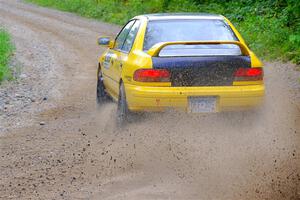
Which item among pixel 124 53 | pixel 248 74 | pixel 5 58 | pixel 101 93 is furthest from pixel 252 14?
pixel 248 74

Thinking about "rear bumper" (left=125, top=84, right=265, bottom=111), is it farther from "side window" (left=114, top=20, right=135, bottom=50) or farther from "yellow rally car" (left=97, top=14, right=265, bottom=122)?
"side window" (left=114, top=20, right=135, bottom=50)

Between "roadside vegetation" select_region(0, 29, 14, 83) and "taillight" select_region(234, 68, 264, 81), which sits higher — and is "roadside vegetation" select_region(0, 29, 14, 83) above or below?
below

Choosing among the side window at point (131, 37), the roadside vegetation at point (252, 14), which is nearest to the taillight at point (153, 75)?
the side window at point (131, 37)

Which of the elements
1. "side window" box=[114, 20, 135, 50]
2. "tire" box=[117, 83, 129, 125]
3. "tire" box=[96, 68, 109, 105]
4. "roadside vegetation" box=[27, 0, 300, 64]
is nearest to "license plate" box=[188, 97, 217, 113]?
"tire" box=[117, 83, 129, 125]

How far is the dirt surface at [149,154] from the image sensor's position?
220 inches

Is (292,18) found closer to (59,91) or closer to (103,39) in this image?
(59,91)

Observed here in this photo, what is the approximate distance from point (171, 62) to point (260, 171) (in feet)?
5.90

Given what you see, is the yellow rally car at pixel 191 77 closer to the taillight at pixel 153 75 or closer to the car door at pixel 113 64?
the taillight at pixel 153 75

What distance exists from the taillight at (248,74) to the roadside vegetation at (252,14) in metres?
4.25

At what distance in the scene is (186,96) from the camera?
6.93 metres

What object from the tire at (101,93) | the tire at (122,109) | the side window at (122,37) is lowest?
the tire at (101,93)

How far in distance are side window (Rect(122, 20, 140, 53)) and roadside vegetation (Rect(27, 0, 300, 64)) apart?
13.0ft

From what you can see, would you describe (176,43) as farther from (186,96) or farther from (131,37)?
(131,37)

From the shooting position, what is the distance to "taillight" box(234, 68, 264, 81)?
7113mm
